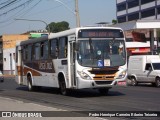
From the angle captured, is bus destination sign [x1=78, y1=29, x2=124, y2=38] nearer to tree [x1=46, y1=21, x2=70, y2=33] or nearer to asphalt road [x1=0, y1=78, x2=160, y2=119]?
asphalt road [x1=0, y1=78, x2=160, y2=119]

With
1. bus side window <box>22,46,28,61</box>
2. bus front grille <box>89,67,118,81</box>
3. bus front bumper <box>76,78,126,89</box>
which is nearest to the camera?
bus front bumper <box>76,78,126,89</box>

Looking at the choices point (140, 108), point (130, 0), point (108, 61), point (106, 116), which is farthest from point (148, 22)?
point (130, 0)

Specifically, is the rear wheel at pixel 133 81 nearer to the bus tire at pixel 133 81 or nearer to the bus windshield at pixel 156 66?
the bus tire at pixel 133 81

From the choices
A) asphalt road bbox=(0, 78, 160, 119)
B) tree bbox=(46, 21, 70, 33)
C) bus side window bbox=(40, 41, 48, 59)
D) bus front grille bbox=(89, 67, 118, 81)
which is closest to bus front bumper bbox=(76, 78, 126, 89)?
bus front grille bbox=(89, 67, 118, 81)

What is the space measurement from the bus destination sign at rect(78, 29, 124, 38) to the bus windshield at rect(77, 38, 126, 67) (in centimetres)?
20

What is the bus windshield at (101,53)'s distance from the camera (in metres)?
19.7

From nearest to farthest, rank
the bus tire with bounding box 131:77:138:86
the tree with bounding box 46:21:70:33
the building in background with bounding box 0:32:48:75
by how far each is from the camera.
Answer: the bus tire with bounding box 131:77:138:86 → the building in background with bounding box 0:32:48:75 → the tree with bounding box 46:21:70:33

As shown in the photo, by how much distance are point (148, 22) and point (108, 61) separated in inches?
878

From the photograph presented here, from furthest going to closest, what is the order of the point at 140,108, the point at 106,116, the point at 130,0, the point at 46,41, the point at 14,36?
the point at 130,0 < the point at 14,36 < the point at 46,41 < the point at 140,108 < the point at 106,116

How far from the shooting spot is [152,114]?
13.3 m

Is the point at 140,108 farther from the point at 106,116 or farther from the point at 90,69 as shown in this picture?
the point at 90,69

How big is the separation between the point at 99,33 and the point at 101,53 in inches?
38.7

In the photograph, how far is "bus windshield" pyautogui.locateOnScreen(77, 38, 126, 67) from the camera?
19744mm

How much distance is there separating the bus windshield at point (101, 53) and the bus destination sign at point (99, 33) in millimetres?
200
